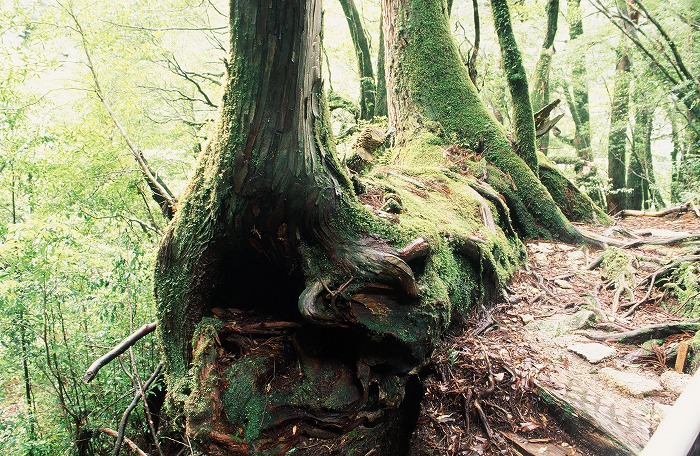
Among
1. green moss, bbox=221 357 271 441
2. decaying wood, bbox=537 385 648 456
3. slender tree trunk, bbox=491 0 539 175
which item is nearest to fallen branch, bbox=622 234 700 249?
slender tree trunk, bbox=491 0 539 175

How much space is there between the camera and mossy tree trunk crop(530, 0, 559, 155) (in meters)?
8.25

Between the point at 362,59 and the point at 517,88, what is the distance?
14.6ft

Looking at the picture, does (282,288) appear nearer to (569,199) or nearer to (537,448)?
(537,448)

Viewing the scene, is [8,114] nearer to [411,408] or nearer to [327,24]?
[411,408]

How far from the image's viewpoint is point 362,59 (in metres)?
9.46

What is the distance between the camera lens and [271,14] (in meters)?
1.74

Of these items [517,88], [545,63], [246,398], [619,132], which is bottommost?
[246,398]

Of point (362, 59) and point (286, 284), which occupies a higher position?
point (362, 59)

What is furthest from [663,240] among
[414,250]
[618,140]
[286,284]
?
[618,140]

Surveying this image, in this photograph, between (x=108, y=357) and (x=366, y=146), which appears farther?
(x=366, y=146)

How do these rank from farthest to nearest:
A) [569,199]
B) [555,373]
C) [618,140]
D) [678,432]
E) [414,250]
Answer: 1. [618,140]
2. [569,199]
3. [555,373]
4. [414,250]
5. [678,432]

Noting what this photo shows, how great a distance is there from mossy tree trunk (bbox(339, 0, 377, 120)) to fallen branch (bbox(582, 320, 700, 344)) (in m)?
7.27

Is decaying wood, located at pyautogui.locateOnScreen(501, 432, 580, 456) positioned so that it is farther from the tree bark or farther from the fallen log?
the fallen log

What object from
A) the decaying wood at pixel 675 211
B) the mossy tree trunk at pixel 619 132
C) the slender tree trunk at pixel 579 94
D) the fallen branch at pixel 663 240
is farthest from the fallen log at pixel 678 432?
the slender tree trunk at pixel 579 94
